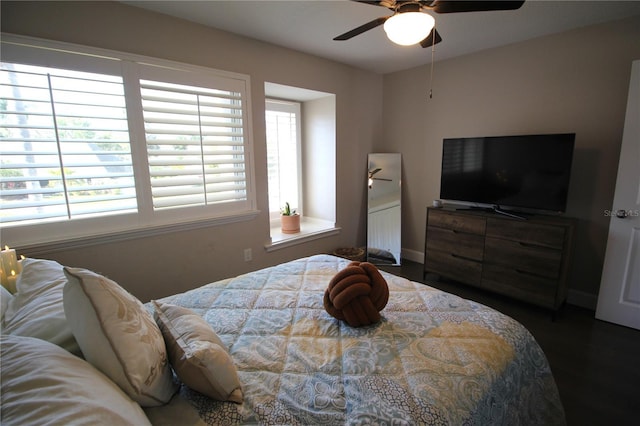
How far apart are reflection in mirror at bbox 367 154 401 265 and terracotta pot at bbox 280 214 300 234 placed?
1069mm

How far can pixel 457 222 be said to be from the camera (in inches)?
116

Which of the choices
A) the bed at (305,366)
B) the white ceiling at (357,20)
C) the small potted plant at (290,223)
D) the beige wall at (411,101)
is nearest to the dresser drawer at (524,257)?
the beige wall at (411,101)

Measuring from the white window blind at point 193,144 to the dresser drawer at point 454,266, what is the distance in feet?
7.06

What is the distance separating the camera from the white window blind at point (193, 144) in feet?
7.50

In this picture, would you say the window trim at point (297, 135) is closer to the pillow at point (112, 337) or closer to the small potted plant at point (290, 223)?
the small potted plant at point (290, 223)

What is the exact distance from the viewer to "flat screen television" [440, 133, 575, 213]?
2449 mm

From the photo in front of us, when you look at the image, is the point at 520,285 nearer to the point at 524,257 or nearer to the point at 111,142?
the point at 524,257

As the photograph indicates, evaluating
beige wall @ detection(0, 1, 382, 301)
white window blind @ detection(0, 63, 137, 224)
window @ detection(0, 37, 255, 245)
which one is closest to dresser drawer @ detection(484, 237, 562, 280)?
beige wall @ detection(0, 1, 382, 301)

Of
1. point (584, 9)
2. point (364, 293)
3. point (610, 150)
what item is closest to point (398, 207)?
point (610, 150)

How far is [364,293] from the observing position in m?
1.31

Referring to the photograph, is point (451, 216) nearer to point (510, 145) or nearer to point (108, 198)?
point (510, 145)

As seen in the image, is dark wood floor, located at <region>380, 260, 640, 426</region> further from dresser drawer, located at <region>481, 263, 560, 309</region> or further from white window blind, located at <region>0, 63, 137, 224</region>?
white window blind, located at <region>0, 63, 137, 224</region>

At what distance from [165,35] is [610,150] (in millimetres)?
3774

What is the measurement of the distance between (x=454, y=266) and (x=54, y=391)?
3.13 m
